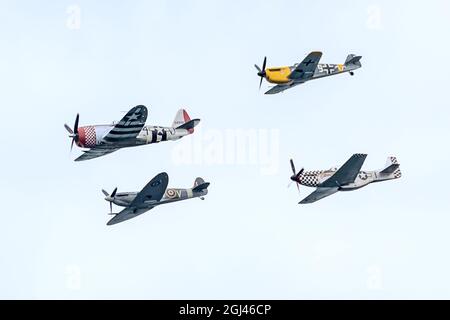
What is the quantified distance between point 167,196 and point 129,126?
14.6 ft

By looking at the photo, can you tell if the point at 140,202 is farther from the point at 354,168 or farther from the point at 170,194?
the point at 354,168

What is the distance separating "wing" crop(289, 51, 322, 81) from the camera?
68.1m

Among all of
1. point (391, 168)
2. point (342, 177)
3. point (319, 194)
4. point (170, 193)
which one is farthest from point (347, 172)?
point (170, 193)

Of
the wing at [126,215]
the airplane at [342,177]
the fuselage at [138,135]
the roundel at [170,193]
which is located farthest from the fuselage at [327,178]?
the wing at [126,215]

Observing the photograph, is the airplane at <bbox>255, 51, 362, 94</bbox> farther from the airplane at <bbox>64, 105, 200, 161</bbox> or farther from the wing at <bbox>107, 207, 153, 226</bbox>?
the wing at <bbox>107, 207, 153, 226</bbox>

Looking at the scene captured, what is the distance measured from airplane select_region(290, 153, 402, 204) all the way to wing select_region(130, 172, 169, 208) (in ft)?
25.3

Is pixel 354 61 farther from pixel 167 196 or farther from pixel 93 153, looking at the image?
pixel 93 153

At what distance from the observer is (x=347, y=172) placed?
61.8 m

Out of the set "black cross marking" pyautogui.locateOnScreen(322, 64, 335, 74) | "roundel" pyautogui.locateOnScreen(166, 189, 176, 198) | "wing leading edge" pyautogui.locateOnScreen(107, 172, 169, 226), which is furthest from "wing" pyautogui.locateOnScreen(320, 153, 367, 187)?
"black cross marking" pyautogui.locateOnScreen(322, 64, 335, 74)

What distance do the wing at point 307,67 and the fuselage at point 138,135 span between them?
→ 26.0 ft
